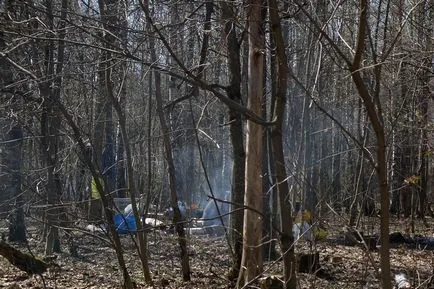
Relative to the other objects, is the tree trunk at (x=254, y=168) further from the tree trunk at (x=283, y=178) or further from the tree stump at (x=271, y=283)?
the tree trunk at (x=283, y=178)

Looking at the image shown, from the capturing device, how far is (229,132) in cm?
1143

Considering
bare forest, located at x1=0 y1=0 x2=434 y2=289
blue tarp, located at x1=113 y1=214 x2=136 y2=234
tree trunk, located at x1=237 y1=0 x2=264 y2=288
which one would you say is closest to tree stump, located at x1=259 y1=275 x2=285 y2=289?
bare forest, located at x1=0 y1=0 x2=434 y2=289

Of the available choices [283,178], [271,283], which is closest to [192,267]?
[271,283]

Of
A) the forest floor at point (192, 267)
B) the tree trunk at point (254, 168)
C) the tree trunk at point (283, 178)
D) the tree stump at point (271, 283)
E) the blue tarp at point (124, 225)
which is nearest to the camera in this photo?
the tree trunk at point (283, 178)

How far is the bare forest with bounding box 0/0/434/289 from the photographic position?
16.3 feet

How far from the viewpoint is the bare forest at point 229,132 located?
4.98 metres

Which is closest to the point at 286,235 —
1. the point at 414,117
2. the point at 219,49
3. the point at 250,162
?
the point at 250,162

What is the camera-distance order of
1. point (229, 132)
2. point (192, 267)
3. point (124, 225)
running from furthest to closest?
point (192, 267), point (229, 132), point (124, 225)

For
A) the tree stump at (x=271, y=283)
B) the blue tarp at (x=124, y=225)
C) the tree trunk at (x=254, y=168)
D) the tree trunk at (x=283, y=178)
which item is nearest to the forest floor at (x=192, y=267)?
the blue tarp at (x=124, y=225)

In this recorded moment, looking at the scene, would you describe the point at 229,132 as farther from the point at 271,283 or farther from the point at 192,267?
the point at 271,283

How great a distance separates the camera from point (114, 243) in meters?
8.06

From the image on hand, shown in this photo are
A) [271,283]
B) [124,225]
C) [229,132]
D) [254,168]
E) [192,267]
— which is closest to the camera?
[271,283]

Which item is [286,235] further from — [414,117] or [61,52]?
[414,117]

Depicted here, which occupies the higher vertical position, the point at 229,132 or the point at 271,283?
the point at 229,132
